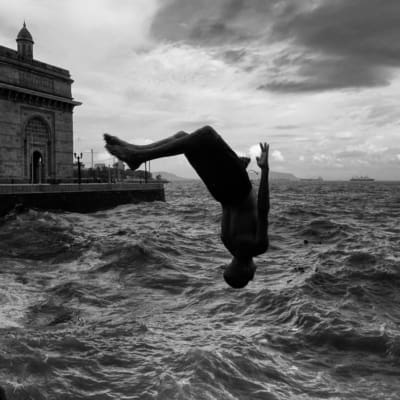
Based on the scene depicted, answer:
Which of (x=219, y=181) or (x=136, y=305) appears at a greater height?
(x=219, y=181)

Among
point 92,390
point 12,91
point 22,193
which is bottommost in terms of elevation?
point 92,390

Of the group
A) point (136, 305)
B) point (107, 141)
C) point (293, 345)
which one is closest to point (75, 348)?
point (136, 305)

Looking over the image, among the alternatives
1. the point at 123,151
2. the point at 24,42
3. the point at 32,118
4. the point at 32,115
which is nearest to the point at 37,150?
the point at 32,118

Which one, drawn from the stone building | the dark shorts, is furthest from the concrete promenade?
the dark shorts

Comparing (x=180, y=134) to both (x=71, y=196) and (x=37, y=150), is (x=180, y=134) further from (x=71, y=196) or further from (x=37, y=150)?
(x=37, y=150)

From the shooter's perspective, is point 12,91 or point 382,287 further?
point 12,91

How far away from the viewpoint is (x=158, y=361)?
9094 millimetres

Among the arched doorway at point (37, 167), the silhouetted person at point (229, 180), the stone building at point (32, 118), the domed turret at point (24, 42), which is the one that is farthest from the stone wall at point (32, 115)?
the silhouetted person at point (229, 180)

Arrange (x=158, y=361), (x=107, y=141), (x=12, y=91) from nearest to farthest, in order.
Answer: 1. (x=107, y=141)
2. (x=158, y=361)
3. (x=12, y=91)

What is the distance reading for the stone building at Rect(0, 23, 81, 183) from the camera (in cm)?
4081

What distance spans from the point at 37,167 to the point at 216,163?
1896 inches

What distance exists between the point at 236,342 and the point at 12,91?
39.3m

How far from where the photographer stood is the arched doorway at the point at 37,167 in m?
46.1

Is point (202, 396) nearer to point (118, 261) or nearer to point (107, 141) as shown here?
point (107, 141)
